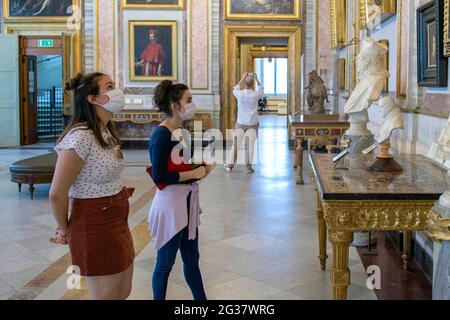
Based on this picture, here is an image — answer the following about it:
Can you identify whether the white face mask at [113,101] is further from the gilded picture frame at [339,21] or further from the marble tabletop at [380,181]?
the gilded picture frame at [339,21]

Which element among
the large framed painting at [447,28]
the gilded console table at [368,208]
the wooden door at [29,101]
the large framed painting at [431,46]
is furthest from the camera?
the wooden door at [29,101]

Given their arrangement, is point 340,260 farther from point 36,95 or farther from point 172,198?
point 36,95

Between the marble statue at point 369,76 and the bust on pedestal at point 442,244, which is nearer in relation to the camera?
the bust on pedestal at point 442,244

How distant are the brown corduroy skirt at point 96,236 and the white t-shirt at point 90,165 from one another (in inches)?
1.6

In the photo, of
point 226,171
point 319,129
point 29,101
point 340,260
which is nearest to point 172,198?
point 340,260

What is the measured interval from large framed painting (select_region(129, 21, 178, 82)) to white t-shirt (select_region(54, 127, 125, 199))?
43.0ft

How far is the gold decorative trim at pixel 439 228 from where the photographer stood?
8.20 feet

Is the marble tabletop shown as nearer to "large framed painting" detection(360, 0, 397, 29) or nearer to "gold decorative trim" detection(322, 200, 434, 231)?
"gold decorative trim" detection(322, 200, 434, 231)

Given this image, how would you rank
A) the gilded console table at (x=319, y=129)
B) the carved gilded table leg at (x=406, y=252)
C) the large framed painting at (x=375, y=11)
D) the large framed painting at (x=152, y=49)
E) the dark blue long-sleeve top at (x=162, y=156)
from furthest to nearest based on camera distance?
1. the large framed painting at (x=152, y=49)
2. the gilded console table at (x=319, y=129)
3. the large framed painting at (x=375, y=11)
4. the carved gilded table leg at (x=406, y=252)
5. the dark blue long-sleeve top at (x=162, y=156)

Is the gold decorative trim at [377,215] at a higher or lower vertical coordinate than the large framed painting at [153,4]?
lower

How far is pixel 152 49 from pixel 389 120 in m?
12.1

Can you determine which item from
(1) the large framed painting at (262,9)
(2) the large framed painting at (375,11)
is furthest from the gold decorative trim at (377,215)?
(1) the large framed painting at (262,9)

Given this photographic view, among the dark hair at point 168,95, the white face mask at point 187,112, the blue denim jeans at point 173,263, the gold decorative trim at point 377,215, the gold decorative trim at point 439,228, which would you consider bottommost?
the blue denim jeans at point 173,263

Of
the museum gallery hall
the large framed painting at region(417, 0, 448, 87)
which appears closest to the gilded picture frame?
the museum gallery hall
